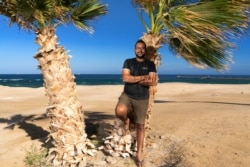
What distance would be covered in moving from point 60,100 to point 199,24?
280cm

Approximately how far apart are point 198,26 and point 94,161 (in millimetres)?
3048

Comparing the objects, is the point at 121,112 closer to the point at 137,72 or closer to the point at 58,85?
the point at 137,72

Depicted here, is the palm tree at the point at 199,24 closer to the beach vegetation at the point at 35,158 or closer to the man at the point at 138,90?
the man at the point at 138,90

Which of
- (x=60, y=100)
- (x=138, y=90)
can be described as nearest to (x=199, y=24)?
(x=138, y=90)

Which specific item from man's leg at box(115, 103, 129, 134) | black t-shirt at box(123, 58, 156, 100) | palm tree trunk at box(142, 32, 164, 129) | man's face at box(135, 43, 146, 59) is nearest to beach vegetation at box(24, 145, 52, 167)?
man's leg at box(115, 103, 129, 134)

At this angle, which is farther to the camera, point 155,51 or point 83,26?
point 83,26

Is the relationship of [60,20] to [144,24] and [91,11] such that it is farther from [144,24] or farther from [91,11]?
[144,24]

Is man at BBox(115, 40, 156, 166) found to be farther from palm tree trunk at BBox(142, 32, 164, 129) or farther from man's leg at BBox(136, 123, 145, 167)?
palm tree trunk at BBox(142, 32, 164, 129)

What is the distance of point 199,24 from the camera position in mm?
5836

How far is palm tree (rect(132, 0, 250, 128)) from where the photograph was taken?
5.83m

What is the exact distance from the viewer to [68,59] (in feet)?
23.2

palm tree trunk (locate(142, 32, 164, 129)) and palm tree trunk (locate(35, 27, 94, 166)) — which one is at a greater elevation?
palm tree trunk (locate(142, 32, 164, 129))

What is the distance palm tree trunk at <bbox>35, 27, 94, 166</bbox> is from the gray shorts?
1024 mm

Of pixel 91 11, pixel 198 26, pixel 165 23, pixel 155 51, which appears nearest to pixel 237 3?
pixel 198 26
